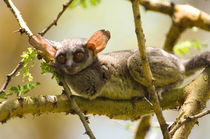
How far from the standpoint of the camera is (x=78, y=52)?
5590mm

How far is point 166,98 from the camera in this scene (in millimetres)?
5172

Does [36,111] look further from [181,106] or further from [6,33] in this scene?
[6,33]

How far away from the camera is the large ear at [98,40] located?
5122 millimetres

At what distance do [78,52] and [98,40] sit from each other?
1.39 ft

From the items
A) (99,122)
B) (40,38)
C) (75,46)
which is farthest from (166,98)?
(99,122)

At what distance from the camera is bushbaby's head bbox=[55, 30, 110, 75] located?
531 centimetres

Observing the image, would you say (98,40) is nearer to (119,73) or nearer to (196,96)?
(119,73)

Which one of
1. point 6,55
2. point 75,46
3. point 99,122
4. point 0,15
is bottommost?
point 75,46

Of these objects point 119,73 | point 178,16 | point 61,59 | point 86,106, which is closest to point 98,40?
point 61,59

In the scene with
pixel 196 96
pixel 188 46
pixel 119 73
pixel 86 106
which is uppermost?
pixel 188 46

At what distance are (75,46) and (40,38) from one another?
98cm

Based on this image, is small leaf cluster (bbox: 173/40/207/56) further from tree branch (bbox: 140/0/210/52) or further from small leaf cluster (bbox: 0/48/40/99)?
small leaf cluster (bbox: 0/48/40/99)

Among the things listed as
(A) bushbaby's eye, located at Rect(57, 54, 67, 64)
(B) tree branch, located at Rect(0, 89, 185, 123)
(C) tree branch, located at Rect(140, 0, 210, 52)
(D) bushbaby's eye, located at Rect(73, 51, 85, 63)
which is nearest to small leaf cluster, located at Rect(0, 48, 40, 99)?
(B) tree branch, located at Rect(0, 89, 185, 123)

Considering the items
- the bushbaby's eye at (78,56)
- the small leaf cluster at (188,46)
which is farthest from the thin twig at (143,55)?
the small leaf cluster at (188,46)
